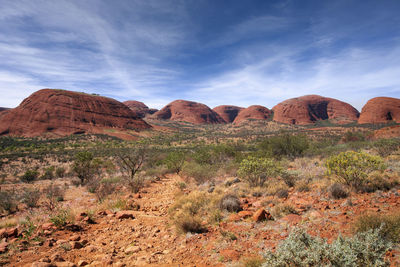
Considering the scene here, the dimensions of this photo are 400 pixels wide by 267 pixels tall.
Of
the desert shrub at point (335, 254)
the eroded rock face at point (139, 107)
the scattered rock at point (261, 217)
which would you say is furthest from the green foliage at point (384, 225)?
the eroded rock face at point (139, 107)

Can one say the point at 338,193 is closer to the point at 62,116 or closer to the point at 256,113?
the point at 62,116

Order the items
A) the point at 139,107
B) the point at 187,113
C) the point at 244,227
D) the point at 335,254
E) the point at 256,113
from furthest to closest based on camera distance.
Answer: the point at 139,107 < the point at 187,113 < the point at 256,113 < the point at 244,227 < the point at 335,254

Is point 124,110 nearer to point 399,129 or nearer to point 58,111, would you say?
point 58,111

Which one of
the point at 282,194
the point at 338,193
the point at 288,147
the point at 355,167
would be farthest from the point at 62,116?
the point at 355,167

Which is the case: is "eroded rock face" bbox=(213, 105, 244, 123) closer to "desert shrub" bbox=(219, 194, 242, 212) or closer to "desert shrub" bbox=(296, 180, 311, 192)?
"desert shrub" bbox=(296, 180, 311, 192)

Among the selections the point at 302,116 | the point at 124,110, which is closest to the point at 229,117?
the point at 302,116

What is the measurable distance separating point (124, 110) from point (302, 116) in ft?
277

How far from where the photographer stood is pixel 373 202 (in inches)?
174

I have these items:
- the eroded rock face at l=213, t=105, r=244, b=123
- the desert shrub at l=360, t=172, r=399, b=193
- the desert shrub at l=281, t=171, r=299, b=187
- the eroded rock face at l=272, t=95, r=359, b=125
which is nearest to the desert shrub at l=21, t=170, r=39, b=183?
the desert shrub at l=281, t=171, r=299, b=187

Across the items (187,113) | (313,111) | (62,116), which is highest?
(187,113)

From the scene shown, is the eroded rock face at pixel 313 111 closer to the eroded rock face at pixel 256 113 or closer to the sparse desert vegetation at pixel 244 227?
the eroded rock face at pixel 256 113

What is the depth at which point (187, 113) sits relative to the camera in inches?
5049

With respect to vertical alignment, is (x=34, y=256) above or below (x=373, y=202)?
below

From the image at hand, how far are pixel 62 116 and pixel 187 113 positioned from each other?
79.4 m
